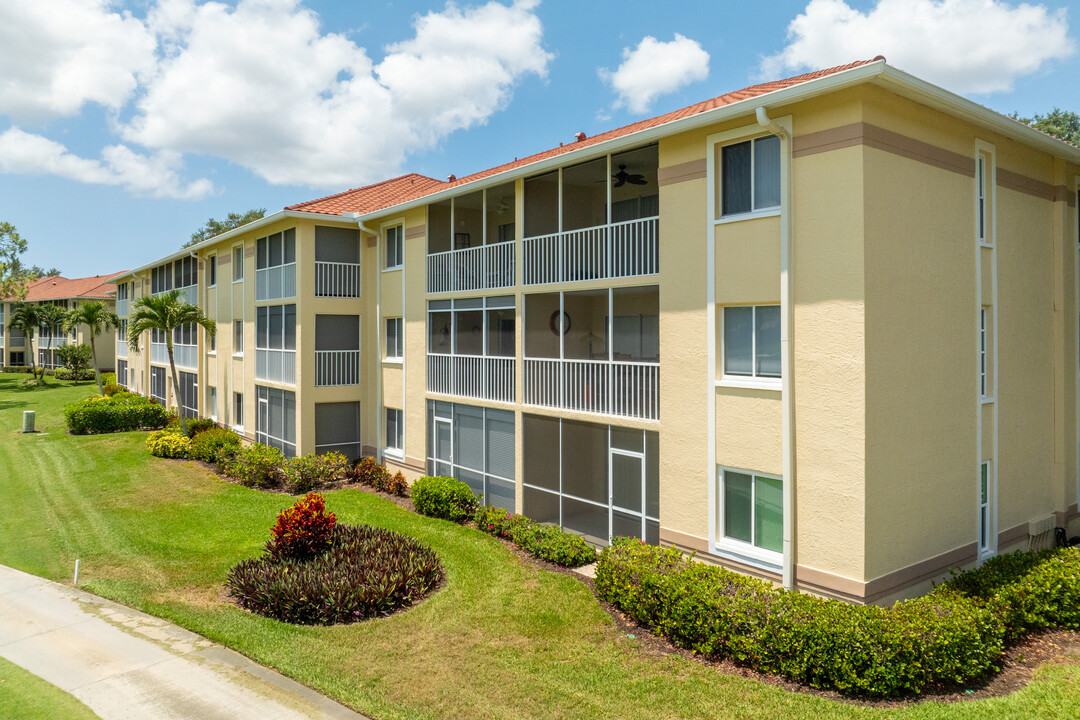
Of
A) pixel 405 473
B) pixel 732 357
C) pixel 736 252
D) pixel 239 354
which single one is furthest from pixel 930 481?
pixel 239 354

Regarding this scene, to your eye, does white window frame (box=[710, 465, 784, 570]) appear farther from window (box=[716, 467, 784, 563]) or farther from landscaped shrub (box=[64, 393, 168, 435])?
landscaped shrub (box=[64, 393, 168, 435])

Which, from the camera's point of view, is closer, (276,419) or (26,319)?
(276,419)

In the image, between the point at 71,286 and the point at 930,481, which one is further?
the point at 71,286

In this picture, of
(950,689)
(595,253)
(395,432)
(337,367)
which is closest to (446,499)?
(395,432)

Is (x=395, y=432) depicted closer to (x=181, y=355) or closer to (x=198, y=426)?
(x=198, y=426)

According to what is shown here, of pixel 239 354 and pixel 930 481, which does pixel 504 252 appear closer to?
pixel 930 481

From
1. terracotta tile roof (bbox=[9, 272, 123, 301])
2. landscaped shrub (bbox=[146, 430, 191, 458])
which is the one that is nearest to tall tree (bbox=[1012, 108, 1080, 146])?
landscaped shrub (bbox=[146, 430, 191, 458])

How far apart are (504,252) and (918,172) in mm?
8506

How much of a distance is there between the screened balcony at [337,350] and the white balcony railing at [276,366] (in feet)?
2.94

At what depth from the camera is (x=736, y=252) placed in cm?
1055

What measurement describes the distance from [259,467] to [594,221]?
12331mm

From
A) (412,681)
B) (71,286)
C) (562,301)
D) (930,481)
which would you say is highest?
(71,286)

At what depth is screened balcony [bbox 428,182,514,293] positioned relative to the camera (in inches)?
622

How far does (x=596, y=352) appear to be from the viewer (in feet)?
48.8
